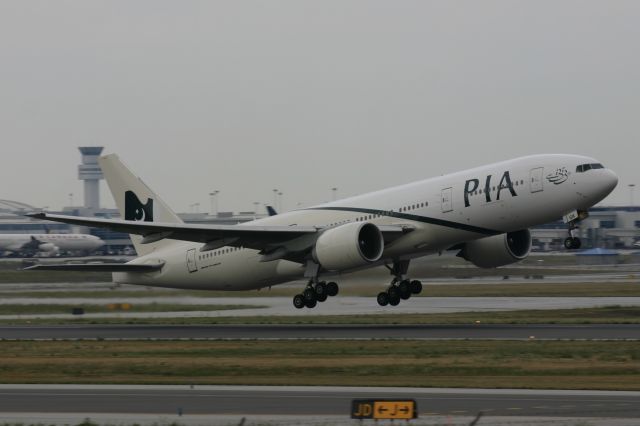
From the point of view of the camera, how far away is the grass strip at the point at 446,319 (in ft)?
142

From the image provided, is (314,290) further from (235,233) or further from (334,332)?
(235,233)

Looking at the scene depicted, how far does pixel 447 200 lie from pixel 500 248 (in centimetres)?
590

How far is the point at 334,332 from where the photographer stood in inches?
1542

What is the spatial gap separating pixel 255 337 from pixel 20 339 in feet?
29.4

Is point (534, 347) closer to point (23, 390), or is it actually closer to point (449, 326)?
point (449, 326)

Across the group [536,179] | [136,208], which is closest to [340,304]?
[136,208]

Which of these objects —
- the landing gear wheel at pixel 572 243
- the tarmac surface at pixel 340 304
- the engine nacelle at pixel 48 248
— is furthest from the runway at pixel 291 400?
the engine nacelle at pixel 48 248

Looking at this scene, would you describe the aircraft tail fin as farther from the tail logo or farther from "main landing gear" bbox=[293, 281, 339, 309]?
"main landing gear" bbox=[293, 281, 339, 309]

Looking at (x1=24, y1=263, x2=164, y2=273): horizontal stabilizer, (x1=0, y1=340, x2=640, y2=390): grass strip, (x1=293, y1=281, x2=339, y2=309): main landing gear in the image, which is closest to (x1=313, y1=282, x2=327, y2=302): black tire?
(x1=293, y1=281, x2=339, y2=309): main landing gear

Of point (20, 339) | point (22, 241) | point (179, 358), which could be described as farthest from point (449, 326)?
point (22, 241)

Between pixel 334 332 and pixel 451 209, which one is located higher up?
pixel 451 209

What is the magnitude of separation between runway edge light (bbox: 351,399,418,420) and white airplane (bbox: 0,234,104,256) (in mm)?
128665

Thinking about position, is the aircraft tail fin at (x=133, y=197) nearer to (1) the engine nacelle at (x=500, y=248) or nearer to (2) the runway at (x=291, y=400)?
(1) the engine nacelle at (x=500, y=248)

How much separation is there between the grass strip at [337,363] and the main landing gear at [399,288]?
10.1 metres
